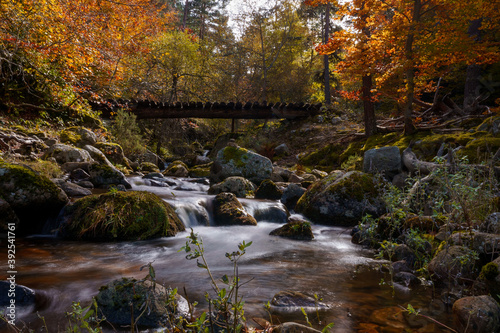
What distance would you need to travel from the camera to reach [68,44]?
877 cm

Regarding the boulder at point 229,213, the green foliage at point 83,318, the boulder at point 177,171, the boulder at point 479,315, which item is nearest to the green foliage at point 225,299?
the green foliage at point 83,318

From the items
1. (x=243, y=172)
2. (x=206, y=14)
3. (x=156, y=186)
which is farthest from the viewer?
(x=206, y=14)

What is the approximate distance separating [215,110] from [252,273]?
47.8 feet

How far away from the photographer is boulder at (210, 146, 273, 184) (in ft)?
39.8

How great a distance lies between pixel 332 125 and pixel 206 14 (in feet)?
96.2

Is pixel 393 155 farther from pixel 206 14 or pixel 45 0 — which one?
pixel 206 14

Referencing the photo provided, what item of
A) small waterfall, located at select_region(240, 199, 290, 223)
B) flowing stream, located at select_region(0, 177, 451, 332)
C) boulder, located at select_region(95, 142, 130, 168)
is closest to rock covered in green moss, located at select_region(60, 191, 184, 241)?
flowing stream, located at select_region(0, 177, 451, 332)

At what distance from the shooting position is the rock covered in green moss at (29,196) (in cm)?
549

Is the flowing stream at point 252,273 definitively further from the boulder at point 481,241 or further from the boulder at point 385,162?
the boulder at point 385,162

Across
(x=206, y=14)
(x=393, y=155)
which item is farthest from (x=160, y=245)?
(x=206, y=14)

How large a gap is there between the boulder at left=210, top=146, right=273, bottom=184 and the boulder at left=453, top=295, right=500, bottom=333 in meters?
9.41

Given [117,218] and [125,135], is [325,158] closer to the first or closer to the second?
[125,135]

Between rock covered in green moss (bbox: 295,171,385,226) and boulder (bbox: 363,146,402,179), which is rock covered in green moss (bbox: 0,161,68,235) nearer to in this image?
rock covered in green moss (bbox: 295,171,385,226)

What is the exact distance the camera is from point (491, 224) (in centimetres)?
355
